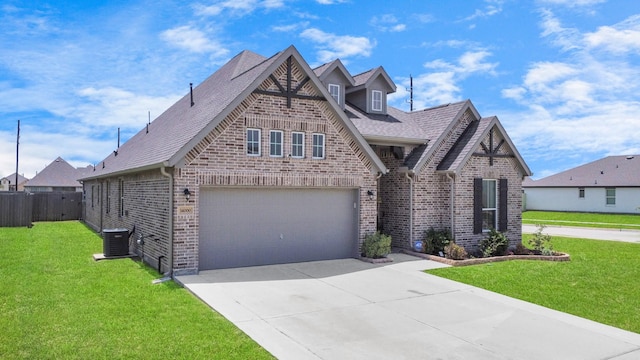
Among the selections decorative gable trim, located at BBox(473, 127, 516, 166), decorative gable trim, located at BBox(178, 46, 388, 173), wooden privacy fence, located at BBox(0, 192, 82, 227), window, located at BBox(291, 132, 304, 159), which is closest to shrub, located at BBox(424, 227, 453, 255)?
decorative gable trim, located at BBox(178, 46, 388, 173)

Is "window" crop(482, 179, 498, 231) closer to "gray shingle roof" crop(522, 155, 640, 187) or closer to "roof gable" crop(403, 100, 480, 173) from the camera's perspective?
"roof gable" crop(403, 100, 480, 173)

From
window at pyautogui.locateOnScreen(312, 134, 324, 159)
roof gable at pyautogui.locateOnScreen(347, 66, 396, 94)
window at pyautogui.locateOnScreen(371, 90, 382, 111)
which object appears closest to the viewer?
window at pyautogui.locateOnScreen(312, 134, 324, 159)

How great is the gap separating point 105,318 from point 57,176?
48.1 m

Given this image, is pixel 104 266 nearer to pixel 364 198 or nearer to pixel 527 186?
pixel 364 198

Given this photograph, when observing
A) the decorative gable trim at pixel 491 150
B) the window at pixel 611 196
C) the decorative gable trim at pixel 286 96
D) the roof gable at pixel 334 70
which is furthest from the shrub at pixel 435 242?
the window at pixel 611 196

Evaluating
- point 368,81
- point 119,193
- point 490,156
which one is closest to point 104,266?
point 119,193

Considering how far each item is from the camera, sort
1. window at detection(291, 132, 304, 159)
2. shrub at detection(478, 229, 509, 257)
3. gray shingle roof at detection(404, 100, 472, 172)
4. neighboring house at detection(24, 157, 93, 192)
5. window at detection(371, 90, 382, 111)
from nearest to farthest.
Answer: window at detection(291, 132, 304, 159)
shrub at detection(478, 229, 509, 257)
gray shingle roof at detection(404, 100, 472, 172)
window at detection(371, 90, 382, 111)
neighboring house at detection(24, 157, 93, 192)

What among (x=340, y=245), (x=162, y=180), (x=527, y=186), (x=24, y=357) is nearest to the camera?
(x=24, y=357)

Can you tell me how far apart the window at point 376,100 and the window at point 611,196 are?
102 feet

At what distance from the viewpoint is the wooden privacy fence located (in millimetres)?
24578

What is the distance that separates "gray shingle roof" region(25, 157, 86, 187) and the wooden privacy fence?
18.8 meters

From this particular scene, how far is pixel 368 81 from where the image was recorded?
1811cm

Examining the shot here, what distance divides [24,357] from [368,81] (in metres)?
14.7

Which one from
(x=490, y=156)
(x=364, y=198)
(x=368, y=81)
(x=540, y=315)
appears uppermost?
(x=368, y=81)
